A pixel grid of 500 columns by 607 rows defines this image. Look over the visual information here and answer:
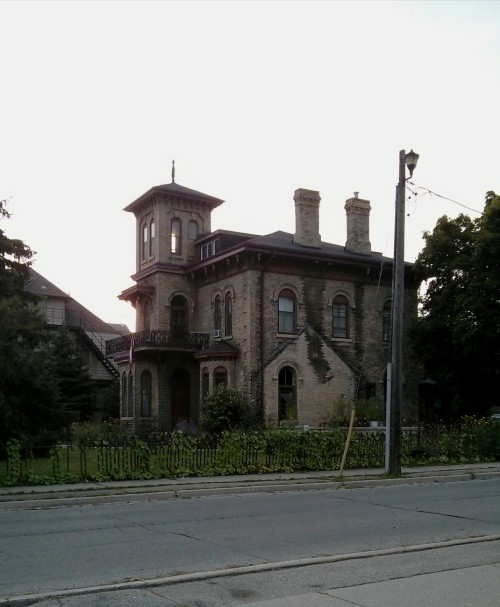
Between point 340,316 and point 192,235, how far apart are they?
30.0ft

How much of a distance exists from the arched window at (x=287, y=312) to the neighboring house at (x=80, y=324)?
55.4 ft

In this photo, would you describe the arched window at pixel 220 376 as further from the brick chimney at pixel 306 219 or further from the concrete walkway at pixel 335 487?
the concrete walkway at pixel 335 487

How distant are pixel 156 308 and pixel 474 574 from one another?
3110 cm

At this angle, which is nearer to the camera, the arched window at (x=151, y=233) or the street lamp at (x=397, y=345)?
the street lamp at (x=397, y=345)

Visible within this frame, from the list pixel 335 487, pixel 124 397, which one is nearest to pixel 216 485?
pixel 335 487

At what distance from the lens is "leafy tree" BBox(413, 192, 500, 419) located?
32.4m

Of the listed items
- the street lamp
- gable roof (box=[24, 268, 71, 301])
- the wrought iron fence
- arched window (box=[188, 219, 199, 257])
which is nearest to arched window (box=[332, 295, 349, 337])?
arched window (box=[188, 219, 199, 257])

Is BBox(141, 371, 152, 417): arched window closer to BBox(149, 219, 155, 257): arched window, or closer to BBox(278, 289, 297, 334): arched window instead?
BBox(149, 219, 155, 257): arched window

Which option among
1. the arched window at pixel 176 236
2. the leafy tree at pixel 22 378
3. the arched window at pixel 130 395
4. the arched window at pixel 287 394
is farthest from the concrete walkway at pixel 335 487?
the arched window at pixel 176 236

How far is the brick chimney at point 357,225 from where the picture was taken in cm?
3822

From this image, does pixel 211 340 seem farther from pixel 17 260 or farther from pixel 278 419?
pixel 17 260

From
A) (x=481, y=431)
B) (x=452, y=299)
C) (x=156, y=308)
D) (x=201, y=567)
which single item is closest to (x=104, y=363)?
(x=156, y=308)

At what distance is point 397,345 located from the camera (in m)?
19.3

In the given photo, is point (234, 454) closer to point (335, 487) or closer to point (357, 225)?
point (335, 487)
